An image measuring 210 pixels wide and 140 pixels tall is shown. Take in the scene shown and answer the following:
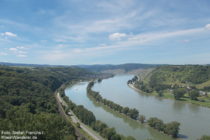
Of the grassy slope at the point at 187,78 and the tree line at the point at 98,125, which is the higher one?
the grassy slope at the point at 187,78

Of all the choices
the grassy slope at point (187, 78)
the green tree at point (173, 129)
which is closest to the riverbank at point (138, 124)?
the green tree at point (173, 129)

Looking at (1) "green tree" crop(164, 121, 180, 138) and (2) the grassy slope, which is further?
(2) the grassy slope

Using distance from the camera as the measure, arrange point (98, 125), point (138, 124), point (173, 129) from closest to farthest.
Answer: point (173, 129)
point (98, 125)
point (138, 124)

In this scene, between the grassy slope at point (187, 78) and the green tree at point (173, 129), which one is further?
the grassy slope at point (187, 78)

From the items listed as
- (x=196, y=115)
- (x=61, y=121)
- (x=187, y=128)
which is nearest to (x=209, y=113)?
(x=196, y=115)

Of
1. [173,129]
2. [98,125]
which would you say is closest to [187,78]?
[173,129]

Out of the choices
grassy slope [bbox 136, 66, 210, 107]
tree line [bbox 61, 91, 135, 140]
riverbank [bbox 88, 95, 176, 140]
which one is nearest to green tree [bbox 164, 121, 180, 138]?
riverbank [bbox 88, 95, 176, 140]

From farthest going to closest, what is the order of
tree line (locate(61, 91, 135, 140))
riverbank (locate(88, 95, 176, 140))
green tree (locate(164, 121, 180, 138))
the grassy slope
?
1. the grassy slope
2. riverbank (locate(88, 95, 176, 140))
3. green tree (locate(164, 121, 180, 138))
4. tree line (locate(61, 91, 135, 140))

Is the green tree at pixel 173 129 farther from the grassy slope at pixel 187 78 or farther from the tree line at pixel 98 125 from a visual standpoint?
the grassy slope at pixel 187 78

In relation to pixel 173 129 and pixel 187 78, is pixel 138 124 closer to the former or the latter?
pixel 173 129

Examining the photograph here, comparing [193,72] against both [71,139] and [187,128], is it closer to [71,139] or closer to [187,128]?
[187,128]

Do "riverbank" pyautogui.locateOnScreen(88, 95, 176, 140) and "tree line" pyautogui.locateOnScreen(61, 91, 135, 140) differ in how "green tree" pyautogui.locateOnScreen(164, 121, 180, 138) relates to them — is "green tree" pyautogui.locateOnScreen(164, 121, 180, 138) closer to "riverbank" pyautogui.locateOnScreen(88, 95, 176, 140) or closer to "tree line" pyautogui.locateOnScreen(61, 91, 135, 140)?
"riverbank" pyautogui.locateOnScreen(88, 95, 176, 140)

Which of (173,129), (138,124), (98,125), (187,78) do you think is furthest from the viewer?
(187,78)
